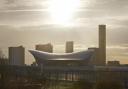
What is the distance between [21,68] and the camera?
493 ft

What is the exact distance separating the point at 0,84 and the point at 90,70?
301 feet

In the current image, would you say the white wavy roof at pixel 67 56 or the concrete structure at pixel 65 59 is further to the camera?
the white wavy roof at pixel 67 56

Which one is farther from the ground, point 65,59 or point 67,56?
point 67,56

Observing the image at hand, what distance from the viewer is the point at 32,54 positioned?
540 ft

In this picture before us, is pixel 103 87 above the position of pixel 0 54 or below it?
below

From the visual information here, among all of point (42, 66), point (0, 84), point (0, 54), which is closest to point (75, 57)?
point (42, 66)

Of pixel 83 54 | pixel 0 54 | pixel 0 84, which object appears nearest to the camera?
pixel 0 84

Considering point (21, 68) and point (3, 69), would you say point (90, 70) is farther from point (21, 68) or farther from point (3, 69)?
point (3, 69)

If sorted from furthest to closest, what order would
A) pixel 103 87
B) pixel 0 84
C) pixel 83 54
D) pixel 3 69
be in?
1. pixel 83 54
2. pixel 3 69
3. pixel 0 84
4. pixel 103 87

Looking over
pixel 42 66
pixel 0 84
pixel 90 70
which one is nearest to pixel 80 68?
pixel 90 70

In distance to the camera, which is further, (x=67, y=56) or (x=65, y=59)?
(x=67, y=56)

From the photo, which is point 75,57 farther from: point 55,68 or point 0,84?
point 0,84

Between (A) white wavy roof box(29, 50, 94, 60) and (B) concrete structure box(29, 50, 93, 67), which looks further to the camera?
(A) white wavy roof box(29, 50, 94, 60)

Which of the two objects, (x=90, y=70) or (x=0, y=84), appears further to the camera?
(x=90, y=70)
